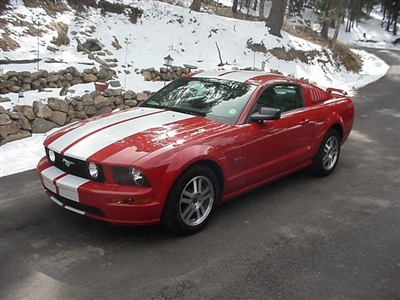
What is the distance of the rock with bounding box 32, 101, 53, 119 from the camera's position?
6723 mm

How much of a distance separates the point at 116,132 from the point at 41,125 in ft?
11.5

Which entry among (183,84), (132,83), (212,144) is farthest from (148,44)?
(212,144)

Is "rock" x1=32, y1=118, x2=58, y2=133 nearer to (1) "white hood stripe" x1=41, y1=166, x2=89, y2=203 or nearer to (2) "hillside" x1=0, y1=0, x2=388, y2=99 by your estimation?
(2) "hillside" x1=0, y1=0, x2=388, y2=99

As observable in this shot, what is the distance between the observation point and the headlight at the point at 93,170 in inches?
133

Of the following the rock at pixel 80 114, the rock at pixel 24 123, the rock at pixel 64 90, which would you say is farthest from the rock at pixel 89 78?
the rock at pixel 24 123

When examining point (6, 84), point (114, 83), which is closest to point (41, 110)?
point (6, 84)

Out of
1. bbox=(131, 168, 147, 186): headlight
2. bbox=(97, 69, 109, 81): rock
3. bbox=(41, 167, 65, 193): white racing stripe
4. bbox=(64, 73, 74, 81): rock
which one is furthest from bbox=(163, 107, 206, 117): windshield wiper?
bbox=(97, 69, 109, 81): rock

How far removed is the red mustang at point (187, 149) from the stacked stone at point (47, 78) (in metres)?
3.76

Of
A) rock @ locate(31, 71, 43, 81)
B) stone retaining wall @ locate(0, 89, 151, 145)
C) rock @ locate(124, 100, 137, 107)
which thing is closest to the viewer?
stone retaining wall @ locate(0, 89, 151, 145)

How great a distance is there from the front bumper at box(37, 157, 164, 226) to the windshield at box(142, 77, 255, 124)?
50.0 inches

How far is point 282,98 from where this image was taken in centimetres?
485

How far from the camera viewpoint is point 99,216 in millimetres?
3410

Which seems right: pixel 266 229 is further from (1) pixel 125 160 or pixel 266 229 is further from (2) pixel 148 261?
(1) pixel 125 160

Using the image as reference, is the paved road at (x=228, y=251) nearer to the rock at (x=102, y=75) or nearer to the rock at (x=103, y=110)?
the rock at (x=103, y=110)
